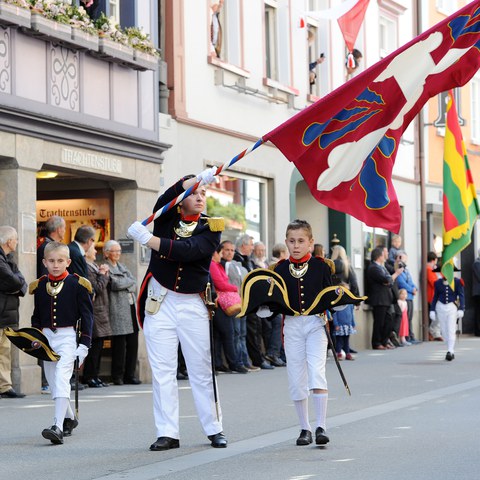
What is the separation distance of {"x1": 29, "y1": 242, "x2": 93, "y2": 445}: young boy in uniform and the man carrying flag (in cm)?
1062

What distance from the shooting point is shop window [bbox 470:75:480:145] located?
35688mm

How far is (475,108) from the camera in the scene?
119ft

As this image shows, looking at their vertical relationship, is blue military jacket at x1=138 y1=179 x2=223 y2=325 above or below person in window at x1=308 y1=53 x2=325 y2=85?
below

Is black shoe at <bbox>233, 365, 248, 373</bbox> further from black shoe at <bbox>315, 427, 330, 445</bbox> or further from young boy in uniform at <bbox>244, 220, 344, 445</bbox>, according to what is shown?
black shoe at <bbox>315, 427, 330, 445</bbox>

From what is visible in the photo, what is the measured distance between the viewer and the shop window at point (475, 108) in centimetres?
3569

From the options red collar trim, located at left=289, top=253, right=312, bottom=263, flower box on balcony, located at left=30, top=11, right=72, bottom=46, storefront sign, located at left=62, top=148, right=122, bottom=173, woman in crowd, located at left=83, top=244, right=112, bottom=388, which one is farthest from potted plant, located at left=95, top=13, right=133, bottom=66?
red collar trim, located at left=289, top=253, right=312, bottom=263

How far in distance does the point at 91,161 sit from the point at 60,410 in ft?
25.8

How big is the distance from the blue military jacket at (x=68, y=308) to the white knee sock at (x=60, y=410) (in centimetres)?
56

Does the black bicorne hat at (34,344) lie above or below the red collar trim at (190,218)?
below

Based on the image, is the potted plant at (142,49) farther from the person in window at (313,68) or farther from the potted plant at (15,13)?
the person in window at (313,68)

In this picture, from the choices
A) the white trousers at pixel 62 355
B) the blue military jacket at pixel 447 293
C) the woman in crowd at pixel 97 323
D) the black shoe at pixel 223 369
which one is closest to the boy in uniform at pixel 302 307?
the white trousers at pixel 62 355

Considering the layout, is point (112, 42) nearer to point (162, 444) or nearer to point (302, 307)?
point (302, 307)

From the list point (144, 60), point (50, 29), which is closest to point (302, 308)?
point (50, 29)

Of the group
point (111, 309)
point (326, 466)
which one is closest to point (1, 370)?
point (111, 309)
